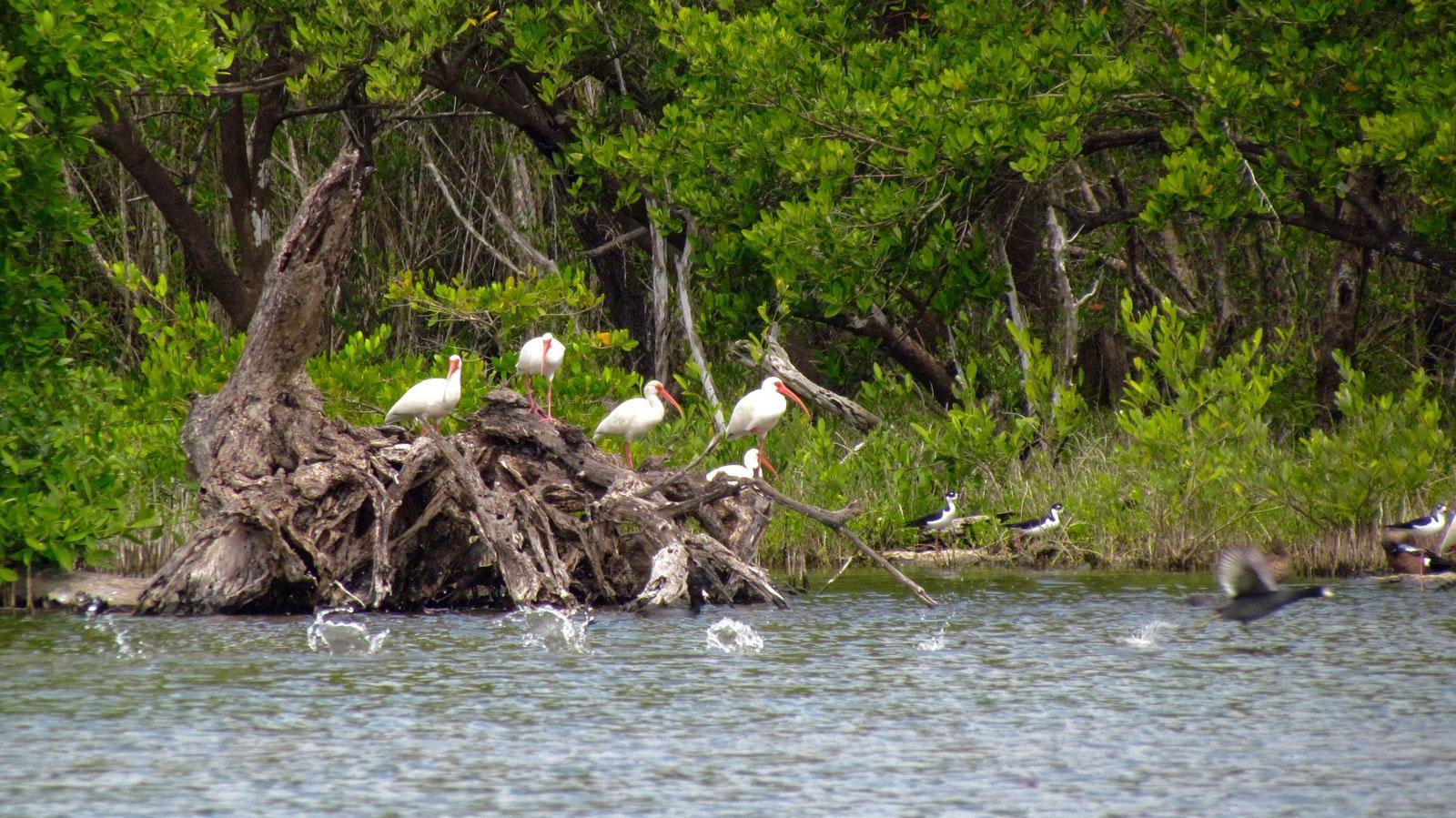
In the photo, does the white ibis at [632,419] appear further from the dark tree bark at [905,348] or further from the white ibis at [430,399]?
the dark tree bark at [905,348]

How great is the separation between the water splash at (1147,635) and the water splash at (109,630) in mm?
5204

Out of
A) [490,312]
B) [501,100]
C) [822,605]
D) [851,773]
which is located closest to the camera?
[851,773]

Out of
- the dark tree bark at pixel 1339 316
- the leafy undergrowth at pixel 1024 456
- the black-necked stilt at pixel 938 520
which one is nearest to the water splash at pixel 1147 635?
the leafy undergrowth at pixel 1024 456

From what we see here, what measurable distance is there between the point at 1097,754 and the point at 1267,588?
2734 mm

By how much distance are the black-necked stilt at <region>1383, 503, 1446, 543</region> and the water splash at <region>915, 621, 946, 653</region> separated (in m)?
4.43

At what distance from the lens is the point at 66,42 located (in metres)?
10.1

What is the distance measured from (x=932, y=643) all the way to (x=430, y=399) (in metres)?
4.46

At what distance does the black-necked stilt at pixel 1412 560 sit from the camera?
1243 centimetres

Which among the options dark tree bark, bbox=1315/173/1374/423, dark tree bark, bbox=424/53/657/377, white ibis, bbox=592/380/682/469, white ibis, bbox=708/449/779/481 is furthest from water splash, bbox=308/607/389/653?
dark tree bark, bbox=1315/173/1374/423

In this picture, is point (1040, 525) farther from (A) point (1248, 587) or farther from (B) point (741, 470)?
(A) point (1248, 587)

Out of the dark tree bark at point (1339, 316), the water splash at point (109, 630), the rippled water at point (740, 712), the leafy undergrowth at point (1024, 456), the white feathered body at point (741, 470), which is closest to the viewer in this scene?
the rippled water at point (740, 712)

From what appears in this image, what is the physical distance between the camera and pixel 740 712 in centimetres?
775

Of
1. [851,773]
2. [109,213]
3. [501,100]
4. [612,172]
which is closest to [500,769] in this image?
[851,773]

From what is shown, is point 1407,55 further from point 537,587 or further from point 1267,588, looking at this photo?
point 537,587
